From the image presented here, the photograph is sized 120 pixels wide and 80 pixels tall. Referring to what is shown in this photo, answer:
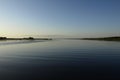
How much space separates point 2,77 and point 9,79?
68 centimetres

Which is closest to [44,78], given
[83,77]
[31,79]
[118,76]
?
[31,79]

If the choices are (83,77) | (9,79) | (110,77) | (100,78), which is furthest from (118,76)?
(9,79)

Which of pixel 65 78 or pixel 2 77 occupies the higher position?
pixel 2 77

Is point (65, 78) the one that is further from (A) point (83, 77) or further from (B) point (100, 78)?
(B) point (100, 78)

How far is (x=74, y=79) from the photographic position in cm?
864

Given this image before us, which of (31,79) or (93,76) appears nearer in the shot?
(31,79)

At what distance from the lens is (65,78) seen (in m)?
8.84

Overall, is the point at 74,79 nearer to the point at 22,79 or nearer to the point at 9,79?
the point at 22,79

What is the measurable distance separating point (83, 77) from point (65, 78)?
1.14 metres

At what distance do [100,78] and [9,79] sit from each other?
544 centimetres

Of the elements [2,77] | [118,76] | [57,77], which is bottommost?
[118,76]

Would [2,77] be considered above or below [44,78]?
above

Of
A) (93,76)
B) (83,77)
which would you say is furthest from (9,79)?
(93,76)

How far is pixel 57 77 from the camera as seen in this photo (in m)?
9.04
